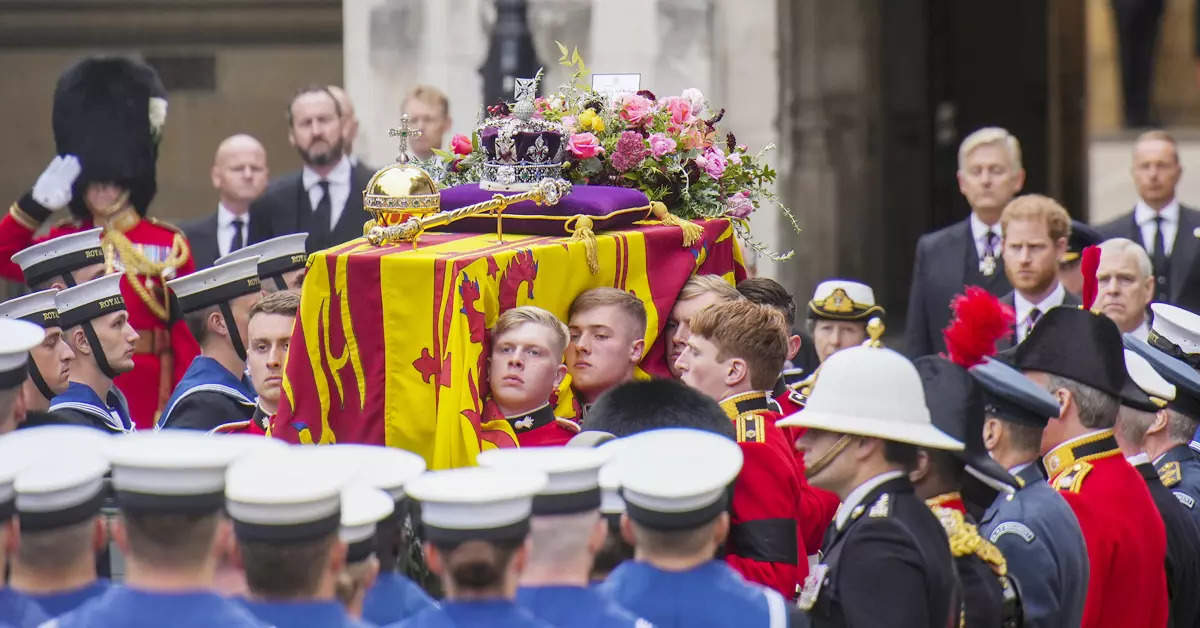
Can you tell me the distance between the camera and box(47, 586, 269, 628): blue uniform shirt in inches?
143

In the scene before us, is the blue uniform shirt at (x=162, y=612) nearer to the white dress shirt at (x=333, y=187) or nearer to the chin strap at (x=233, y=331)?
the chin strap at (x=233, y=331)

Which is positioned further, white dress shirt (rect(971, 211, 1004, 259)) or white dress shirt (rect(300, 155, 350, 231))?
white dress shirt (rect(300, 155, 350, 231))

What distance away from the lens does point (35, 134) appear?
13.5 metres

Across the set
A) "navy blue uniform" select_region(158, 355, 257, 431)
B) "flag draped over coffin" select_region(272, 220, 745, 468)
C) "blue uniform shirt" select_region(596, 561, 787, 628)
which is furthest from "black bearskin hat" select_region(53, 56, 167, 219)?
"blue uniform shirt" select_region(596, 561, 787, 628)

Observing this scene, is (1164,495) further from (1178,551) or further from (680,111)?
(680,111)

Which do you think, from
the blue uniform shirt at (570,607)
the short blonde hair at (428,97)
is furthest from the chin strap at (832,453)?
the short blonde hair at (428,97)

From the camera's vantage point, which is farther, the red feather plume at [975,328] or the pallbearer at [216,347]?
the pallbearer at [216,347]

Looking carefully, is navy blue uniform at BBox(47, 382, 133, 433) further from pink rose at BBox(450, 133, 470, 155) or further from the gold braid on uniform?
pink rose at BBox(450, 133, 470, 155)

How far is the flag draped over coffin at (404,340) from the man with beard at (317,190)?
3.49m

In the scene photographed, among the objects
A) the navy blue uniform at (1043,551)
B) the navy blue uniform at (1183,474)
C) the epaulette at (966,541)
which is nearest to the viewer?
the epaulette at (966,541)

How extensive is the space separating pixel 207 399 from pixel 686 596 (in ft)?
9.94

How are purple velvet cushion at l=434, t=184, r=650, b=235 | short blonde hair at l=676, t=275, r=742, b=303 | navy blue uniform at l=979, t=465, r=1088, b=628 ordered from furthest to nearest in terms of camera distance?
short blonde hair at l=676, t=275, r=742, b=303 < purple velvet cushion at l=434, t=184, r=650, b=235 < navy blue uniform at l=979, t=465, r=1088, b=628

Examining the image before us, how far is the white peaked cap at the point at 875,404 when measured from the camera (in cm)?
471

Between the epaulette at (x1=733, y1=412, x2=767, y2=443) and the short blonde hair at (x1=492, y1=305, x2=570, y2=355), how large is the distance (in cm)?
58
